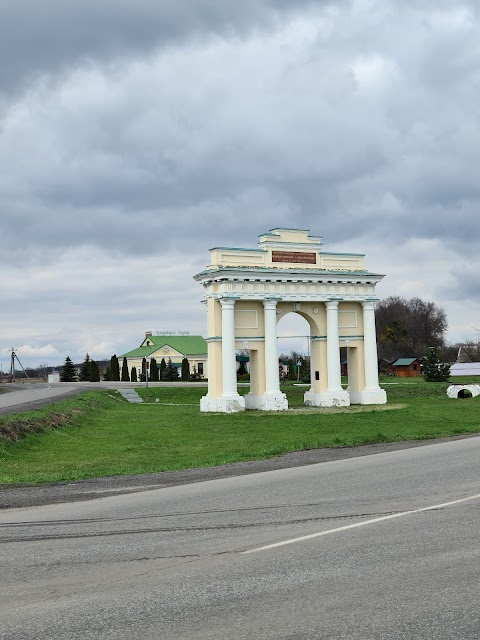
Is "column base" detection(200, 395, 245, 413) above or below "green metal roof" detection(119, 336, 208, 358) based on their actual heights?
below

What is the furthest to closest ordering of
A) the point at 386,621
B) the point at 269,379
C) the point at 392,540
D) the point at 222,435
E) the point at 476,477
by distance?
the point at 269,379 → the point at 222,435 → the point at 476,477 → the point at 392,540 → the point at 386,621

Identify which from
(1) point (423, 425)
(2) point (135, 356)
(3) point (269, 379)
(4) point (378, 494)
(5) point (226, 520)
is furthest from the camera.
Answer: (2) point (135, 356)

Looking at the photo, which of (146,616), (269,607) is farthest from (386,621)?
(146,616)

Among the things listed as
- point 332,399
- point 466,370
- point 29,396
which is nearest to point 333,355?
point 332,399

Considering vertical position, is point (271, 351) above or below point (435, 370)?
A: above

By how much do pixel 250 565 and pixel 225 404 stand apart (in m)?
34.3

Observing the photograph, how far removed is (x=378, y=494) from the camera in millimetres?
11695

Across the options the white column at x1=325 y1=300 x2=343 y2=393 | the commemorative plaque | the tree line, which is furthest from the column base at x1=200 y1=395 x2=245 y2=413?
the tree line

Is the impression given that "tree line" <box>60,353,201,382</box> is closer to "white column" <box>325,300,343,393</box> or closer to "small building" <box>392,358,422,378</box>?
"small building" <box>392,358,422,378</box>

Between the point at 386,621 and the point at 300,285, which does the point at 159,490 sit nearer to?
the point at 386,621

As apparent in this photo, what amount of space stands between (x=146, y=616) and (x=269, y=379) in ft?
122

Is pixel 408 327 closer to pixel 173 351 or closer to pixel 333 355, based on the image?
pixel 173 351

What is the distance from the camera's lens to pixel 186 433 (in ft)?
95.8

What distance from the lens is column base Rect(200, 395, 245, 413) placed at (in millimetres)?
41438
